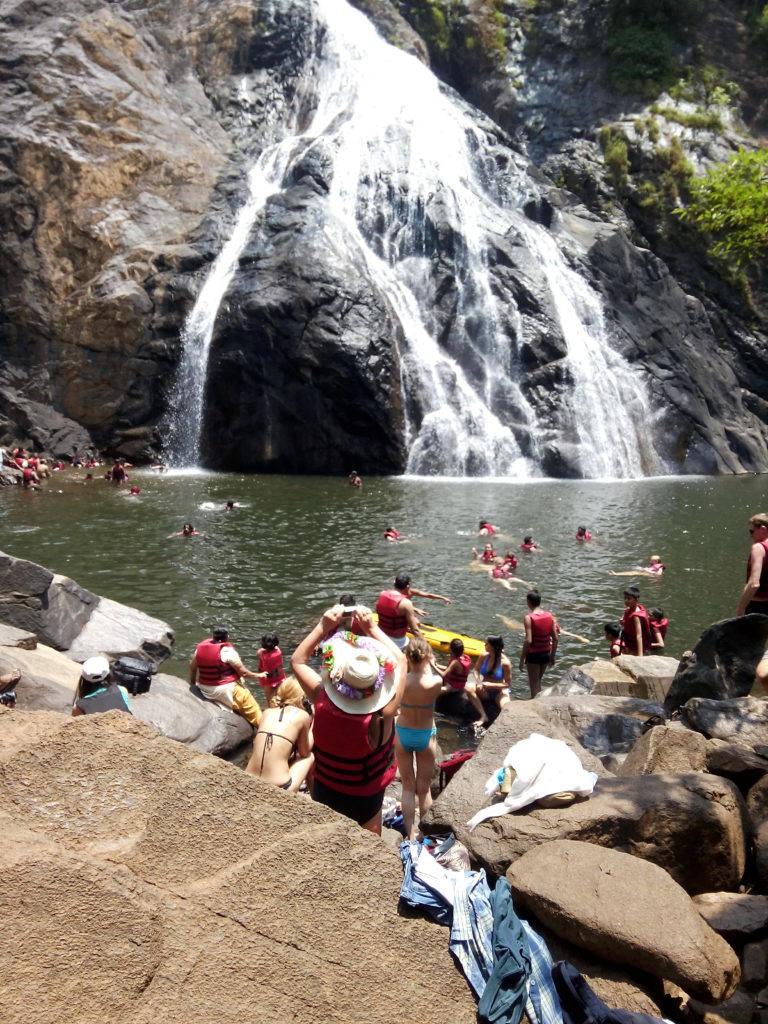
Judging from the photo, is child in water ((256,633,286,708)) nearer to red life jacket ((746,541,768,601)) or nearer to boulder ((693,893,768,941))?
red life jacket ((746,541,768,601))

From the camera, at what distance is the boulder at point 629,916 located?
11.6 feet

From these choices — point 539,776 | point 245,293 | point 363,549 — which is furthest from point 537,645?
point 245,293

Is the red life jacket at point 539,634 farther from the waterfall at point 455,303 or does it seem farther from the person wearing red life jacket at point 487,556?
the waterfall at point 455,303

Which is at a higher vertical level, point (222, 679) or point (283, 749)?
point (283, 749)

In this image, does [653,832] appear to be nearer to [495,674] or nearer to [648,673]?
[495,674]

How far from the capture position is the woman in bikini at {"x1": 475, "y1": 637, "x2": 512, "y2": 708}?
10.4m

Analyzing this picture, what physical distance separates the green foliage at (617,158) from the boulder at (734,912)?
54877mm

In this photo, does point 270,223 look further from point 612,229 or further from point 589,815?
point 589,815

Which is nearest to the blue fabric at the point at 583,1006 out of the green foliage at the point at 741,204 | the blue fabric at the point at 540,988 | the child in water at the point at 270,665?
the blue fabric at the point at 540,988

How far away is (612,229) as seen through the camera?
48.3 meters

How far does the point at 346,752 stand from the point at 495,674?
19.3ft

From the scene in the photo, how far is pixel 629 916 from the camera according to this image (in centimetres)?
365

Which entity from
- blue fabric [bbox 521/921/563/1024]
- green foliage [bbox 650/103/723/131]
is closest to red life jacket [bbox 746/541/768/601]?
blue fabric [bbox 521/921/563/1024]

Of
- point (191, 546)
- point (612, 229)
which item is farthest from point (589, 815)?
point (612, 229)
